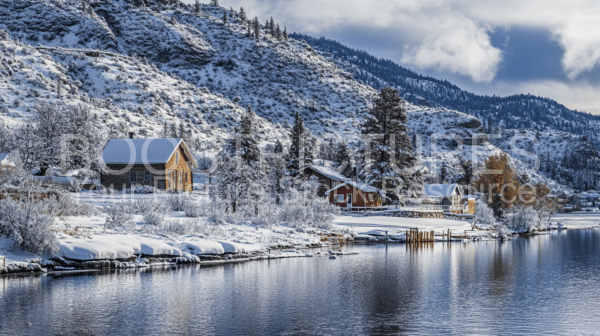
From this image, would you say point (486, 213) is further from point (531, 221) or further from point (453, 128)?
point (453, 128)

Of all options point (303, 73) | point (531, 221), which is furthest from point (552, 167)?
point (531, 221)

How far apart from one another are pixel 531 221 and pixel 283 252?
4400cm

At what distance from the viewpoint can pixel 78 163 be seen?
61.3m

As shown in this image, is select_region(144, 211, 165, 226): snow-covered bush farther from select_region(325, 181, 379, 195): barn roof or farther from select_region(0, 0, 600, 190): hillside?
select_region(0, 0, 600, 190): hillside

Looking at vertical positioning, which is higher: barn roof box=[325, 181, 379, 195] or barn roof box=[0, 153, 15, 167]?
barn roof box=[0, 153, 15, 167]

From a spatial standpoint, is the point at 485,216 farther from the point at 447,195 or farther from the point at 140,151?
the point at 140,151

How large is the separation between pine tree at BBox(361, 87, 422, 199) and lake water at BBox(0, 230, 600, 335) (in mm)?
30355

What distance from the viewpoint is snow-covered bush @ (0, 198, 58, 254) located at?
2294 centimetres

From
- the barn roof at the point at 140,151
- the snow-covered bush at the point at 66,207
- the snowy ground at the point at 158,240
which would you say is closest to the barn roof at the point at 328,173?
the barn roof at the point at 140,151

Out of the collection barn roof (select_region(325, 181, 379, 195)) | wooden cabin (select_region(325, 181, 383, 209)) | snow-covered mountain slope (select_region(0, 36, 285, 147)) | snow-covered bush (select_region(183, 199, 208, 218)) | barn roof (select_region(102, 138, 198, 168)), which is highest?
snow-covered mountain slope (select_region(0, 36, 285, 147))

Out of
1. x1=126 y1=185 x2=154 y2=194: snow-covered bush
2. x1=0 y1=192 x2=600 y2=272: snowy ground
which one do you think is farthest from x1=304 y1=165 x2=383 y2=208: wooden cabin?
x1=126 y1=185 x2=154 y2=194: snow-covered bush

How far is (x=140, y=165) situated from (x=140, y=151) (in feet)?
5.52

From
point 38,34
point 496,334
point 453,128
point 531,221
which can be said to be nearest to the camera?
point 496,334

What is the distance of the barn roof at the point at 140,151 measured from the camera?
5272cm
